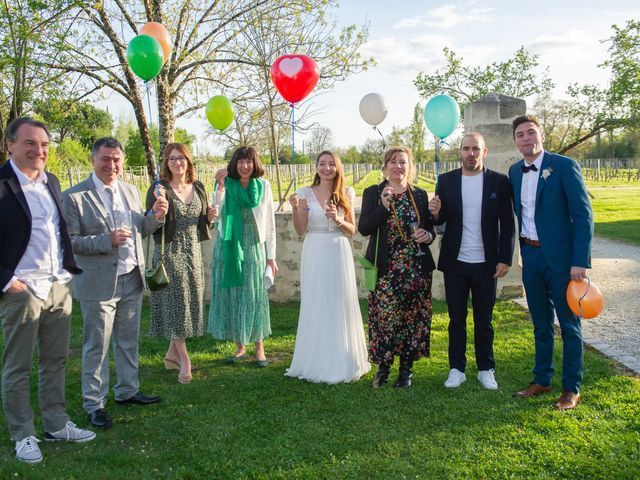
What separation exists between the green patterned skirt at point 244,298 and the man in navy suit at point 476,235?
1707 mm

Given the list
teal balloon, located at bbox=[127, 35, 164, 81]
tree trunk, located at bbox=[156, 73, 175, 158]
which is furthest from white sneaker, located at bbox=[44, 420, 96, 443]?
tree trunk, located at bbox=[156, 73, 175, 158]

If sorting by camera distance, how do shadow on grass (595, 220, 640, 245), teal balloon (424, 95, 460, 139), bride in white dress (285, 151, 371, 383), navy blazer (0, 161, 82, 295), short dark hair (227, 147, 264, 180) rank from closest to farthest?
navy blazer (0, 161, 82, 295) < bride in white dress (285, 151, 371, 383) < short dark hair (227, 147, 264, 180) < teal balloon (424, 95, 460, 139) < shadow on grass (595, 220, 640, 245)

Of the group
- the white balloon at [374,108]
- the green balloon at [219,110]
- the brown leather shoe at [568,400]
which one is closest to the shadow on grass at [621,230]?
the white balloon at [374,108]

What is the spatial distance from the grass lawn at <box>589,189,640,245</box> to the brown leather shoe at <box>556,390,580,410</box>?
908cm

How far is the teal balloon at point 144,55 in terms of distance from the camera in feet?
13.7

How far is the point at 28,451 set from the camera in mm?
3076

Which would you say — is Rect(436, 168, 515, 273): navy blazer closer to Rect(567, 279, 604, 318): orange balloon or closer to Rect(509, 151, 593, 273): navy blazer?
Rect(509, 151, 593, 273): navy blazer

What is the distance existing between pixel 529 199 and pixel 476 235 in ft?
1.58

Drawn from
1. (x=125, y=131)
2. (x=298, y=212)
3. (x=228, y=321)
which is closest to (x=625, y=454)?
(x=298, y=212)

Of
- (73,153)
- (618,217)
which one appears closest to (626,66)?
(618,217)

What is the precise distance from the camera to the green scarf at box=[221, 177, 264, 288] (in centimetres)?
460

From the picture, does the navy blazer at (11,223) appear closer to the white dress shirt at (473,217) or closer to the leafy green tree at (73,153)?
the white dress shirt at (473,217)

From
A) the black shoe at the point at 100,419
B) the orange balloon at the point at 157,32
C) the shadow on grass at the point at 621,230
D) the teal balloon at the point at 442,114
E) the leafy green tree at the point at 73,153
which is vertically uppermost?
the leafy green tree at the point at 73,153

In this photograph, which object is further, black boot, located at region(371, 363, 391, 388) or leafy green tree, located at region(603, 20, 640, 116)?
leafy green tree, located at region(603, 20, 640, 116)
